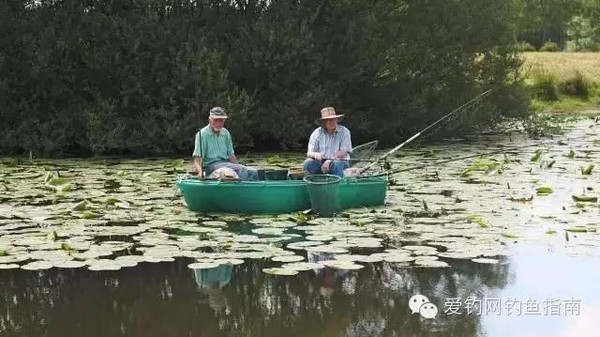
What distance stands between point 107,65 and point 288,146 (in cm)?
406

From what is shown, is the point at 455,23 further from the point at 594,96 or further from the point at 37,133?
the point at 594,96

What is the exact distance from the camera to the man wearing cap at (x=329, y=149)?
9.48 m

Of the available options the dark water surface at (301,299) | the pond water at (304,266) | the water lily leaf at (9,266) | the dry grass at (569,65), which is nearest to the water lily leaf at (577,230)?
the pond water at (304,266)

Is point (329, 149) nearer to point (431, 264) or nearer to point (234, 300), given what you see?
point (431, 264)

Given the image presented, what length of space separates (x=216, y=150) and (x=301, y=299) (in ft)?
13.5

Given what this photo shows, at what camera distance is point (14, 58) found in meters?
15.8

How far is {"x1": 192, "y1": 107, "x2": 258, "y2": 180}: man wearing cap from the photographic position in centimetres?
936

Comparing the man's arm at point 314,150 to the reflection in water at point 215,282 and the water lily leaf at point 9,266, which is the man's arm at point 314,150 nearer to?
the reflection in water at point 215,282

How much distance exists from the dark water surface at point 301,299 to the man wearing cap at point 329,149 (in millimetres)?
3005

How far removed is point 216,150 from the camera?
31.2ft

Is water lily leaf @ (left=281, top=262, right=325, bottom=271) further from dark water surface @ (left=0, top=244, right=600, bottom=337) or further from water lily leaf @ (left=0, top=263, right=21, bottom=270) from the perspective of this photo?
water lily leaf @ (left=0, top=263, right=21, bottom=270)

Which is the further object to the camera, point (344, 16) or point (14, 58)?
point (344, 16)

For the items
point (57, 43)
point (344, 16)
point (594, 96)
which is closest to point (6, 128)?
point (57, 43)

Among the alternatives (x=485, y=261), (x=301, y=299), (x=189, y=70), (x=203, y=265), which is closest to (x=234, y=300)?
(x=301, y=299)
